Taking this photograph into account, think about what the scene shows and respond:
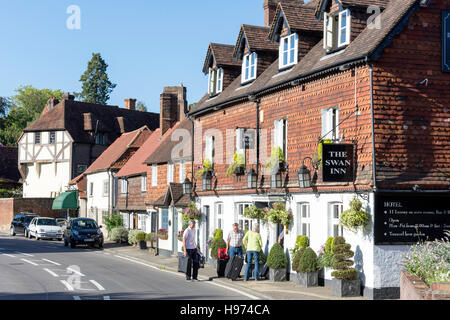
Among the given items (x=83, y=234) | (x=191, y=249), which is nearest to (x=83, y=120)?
(x=83, y=234)

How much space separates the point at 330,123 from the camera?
20359 mm

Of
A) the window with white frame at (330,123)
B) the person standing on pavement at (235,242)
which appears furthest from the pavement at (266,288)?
the window with white frame at (330,123)

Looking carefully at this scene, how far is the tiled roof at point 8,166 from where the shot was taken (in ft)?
256

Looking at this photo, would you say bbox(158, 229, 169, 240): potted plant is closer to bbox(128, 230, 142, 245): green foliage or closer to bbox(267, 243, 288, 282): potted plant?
bbox(128, 230, 142, 245): green foliage

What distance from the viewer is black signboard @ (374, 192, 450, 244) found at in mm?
17891

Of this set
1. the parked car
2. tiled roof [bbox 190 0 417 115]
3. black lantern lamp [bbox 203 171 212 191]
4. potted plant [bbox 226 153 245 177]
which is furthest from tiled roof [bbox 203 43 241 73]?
the parked car

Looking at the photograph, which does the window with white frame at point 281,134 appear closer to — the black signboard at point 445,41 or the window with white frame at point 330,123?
the window with white frame at point 330,123

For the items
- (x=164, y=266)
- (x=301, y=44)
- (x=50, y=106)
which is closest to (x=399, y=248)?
(x=301, y=44)

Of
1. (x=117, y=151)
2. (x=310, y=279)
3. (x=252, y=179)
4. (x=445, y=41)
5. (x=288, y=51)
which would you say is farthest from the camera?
(x=117, y=151)

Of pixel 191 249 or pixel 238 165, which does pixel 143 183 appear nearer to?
pixel 238 165

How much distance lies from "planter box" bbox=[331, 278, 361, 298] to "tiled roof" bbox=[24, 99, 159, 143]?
52.1 metres

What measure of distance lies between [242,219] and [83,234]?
1641 centimetres
